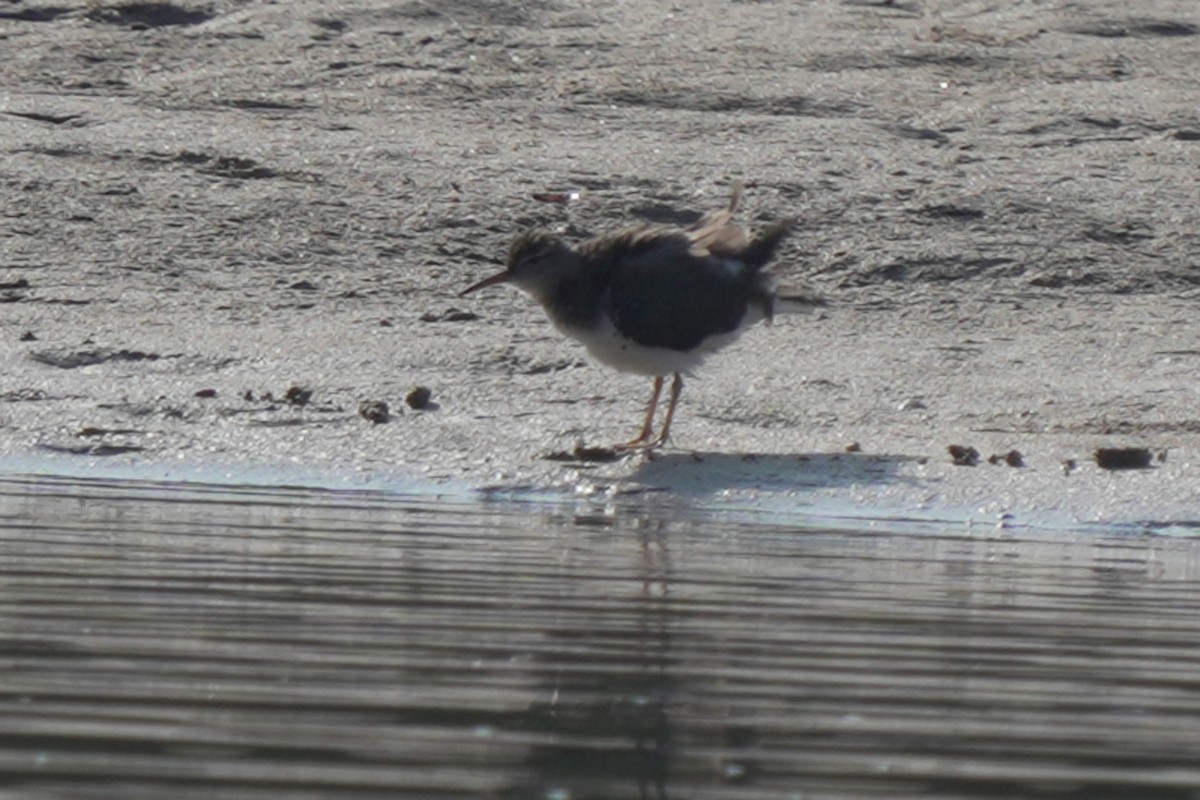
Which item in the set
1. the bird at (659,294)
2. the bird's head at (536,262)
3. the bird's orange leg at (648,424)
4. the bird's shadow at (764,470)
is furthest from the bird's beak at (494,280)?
the bird's shadow at (764,470)

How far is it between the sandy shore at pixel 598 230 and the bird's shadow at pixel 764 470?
2 centimetres

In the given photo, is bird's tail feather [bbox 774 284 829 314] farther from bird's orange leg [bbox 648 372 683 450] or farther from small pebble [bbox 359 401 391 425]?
small pebble [bbox 359 401 391 425]

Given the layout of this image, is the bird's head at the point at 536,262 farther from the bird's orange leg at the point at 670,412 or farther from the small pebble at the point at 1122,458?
the small pebble at the point at 1122,458

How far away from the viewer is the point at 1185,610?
20.1 feet

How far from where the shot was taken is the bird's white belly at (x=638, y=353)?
9.38 m

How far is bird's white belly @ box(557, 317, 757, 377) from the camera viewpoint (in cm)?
938

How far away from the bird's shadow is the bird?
0.24 meters

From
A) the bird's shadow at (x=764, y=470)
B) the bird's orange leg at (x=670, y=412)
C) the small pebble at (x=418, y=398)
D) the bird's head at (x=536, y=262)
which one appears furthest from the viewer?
the bird's head at (x=536, y=262)

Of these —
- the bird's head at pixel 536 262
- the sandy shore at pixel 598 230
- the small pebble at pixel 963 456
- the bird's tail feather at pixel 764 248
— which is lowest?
the sandy shore at pixel 598 230

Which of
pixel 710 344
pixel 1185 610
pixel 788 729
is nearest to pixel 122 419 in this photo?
pixel 710 344

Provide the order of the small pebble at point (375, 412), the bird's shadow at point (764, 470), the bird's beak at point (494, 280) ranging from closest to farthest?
1. the bird's shadow at point (764, 470)
2. the small pebble at point (375, 412)
3. the bird's beak at point (494, 280)

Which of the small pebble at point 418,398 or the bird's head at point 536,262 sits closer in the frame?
the small pebble at point 418,398

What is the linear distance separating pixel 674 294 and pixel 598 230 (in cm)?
288

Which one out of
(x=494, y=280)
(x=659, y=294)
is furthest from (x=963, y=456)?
(x=494, y=280)
